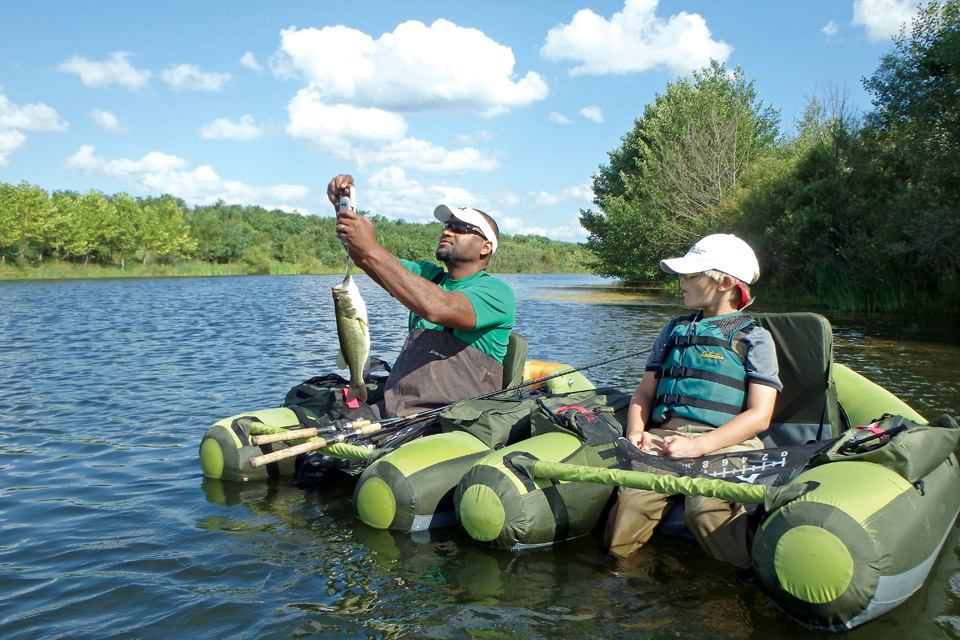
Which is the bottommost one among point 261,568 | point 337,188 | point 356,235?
point 261,568

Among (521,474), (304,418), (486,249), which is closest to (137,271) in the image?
(304,418)

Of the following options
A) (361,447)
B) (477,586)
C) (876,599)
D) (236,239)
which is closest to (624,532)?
(477,586)

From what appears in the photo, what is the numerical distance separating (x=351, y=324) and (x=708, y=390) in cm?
230

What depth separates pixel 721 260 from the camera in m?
4.45

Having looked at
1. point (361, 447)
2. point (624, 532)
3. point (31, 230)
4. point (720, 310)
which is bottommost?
point (624, 532)

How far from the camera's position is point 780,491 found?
354 centimetres

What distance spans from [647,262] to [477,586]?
35.7 meters

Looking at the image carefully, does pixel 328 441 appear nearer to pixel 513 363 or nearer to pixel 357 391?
pixel 357 391

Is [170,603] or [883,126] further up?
[883,126]

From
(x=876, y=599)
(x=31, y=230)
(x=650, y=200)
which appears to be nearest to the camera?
(x=876, y=599)

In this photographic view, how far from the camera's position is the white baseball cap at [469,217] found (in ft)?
17.8

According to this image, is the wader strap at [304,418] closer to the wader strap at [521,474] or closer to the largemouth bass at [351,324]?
the largemouth bass at [351,324]

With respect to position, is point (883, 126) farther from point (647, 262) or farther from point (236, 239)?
point (236, 239)

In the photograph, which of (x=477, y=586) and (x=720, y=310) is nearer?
(x=477, y=586)
